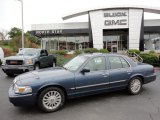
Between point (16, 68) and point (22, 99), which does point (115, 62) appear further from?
point (16, 68)

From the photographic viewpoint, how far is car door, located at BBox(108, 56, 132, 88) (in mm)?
5316

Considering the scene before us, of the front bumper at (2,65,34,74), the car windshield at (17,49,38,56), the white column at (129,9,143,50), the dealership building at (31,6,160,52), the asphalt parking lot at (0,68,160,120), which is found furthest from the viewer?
the dealership building at (31,6,160,52)

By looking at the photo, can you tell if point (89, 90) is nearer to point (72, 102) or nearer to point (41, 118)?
point (72, 102)

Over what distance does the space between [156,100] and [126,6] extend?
23013mm

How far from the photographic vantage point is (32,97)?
4.18 meters

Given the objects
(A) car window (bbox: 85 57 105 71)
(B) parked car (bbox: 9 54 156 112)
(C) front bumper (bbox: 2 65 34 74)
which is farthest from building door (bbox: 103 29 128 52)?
(A) car window (bbox: 85 57 105 71)

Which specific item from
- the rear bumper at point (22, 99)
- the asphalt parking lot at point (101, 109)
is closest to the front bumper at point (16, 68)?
the asphalt parking lot at point (101, 109)

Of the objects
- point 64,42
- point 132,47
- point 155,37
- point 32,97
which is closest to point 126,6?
point 132,47

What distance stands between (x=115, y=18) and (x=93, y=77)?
22882mm

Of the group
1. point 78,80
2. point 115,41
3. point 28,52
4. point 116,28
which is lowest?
point 78,80

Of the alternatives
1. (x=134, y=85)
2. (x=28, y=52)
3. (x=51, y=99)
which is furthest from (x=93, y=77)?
(x=28, y=52)

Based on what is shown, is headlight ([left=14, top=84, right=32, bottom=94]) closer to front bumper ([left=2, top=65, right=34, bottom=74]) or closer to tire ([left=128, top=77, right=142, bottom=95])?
tire ([left=128, top=77, right=142, bottom=95])

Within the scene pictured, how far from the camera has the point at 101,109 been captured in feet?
14.9

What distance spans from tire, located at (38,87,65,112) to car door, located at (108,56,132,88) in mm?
1767
